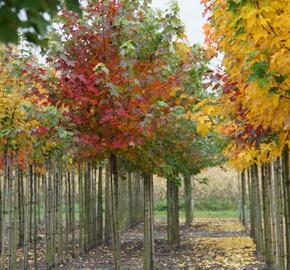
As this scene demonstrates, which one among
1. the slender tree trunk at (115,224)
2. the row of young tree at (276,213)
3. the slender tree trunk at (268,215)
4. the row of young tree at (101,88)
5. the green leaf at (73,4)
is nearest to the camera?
the green leaf at (73,4)

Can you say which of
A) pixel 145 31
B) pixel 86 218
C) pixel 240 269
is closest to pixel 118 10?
pixel 145 31

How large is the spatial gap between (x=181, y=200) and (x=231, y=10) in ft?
95.1

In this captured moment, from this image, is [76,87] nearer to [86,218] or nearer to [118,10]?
[118,10]

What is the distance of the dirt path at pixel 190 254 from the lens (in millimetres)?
11016

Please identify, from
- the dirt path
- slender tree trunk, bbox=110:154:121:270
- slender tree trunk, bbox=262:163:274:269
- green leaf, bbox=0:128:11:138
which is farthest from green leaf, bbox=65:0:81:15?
the dirt path

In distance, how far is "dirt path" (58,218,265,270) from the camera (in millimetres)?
11016

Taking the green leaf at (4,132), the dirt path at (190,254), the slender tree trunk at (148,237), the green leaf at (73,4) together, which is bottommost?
the dirt path at (190,254)

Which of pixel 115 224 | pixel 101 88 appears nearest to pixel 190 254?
pixel 115 224

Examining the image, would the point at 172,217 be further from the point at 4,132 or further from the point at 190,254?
the point at 4,132

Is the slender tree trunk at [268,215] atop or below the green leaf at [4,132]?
below

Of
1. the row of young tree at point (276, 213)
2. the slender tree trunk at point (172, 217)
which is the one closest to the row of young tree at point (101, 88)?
the row of young tree at point (276, 213)

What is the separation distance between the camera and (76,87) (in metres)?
6.48

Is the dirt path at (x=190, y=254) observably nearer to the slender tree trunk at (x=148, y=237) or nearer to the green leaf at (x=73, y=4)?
the slender tree trunk at (x=148, y=237)

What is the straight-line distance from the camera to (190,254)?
13023mm
